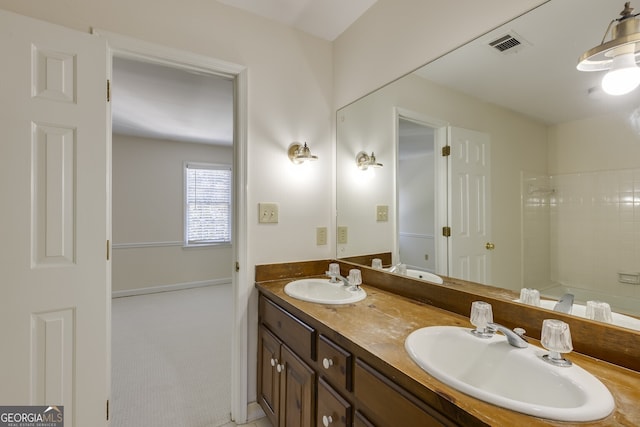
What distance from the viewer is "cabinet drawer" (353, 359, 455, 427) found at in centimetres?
72

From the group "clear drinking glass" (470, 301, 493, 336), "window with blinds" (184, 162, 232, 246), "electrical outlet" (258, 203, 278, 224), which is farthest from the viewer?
"window with blinds" (184, 162, 232, 246)

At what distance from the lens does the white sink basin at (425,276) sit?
141 centimetres

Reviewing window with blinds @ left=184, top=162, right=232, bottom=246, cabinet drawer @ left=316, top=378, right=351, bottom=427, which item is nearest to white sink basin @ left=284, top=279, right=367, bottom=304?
cabinet drawer @ left=316, top=378, right=351, bottom=427

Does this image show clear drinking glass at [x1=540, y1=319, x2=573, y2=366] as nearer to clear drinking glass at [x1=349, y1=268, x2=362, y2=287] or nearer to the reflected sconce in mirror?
the reflected sconce in mirror

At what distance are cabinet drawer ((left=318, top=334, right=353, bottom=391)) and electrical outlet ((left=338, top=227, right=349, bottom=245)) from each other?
97 cm

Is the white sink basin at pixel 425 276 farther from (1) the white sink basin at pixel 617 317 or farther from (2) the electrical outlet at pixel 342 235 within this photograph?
(2) the electrical outlet at pixel 342 235

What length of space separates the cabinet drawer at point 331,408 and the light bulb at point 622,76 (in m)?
1.32

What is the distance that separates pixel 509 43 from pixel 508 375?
1205 mm

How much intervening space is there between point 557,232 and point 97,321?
1980 mm

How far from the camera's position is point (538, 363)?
31.9 inches

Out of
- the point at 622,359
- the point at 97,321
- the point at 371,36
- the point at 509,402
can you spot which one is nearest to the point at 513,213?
the point at 622,359

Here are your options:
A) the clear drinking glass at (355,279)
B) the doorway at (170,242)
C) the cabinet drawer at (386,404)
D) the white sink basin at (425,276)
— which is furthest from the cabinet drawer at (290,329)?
the doorway at (170,242)

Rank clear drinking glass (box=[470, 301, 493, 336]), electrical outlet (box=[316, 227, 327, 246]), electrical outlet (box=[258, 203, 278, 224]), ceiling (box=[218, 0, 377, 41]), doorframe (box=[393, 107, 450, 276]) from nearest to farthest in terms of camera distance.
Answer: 1. clear drinking glass (box=[470, 301, 493, 336])
2. doorframe (box=[393, 107, 450, 276])
3. ceiling (box=[218, 0, 377, 41])
4. electrical outlet (box=[258, 203, 278, 224])
5. electrical outlet (box=[316, 227, 327, 246])

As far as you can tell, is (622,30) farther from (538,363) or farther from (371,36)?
(371,36)
